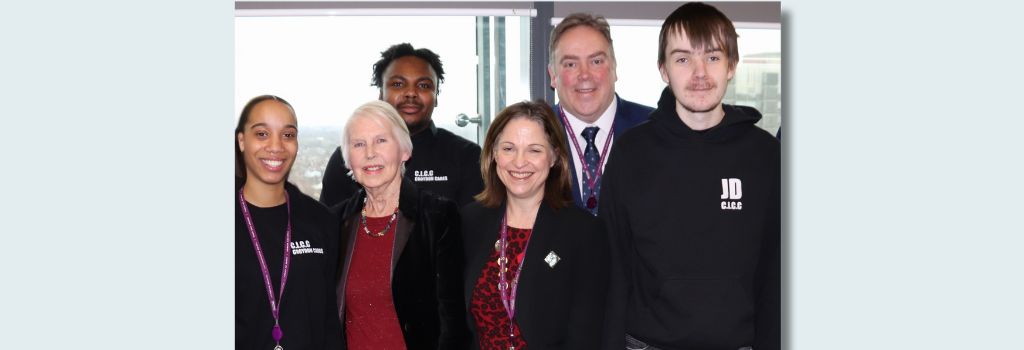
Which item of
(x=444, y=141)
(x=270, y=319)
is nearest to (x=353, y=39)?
(x=444, y=141)

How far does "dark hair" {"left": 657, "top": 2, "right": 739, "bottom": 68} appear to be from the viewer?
367cm

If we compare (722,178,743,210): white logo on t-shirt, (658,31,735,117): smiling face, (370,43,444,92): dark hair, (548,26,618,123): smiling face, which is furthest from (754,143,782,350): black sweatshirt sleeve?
(370,43,444,92): dark hair

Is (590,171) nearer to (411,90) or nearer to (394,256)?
(411,90)

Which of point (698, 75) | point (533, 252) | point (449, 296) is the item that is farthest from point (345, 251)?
point (698, 75)

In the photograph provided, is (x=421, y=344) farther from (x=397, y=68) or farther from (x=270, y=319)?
(x=397, y=68)

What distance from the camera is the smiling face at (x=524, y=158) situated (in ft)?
11.2

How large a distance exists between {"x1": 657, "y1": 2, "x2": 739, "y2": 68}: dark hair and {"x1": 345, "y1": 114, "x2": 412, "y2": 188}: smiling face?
49.0 inches

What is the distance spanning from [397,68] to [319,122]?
18.1 inches

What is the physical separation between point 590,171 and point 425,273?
961mm

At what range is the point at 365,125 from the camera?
3.49 metres

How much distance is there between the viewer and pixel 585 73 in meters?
3.98

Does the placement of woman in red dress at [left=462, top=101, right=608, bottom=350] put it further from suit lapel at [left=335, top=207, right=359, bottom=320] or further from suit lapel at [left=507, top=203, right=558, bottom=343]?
suit lapel at [left=335, top=207, right=359, bottom=320]

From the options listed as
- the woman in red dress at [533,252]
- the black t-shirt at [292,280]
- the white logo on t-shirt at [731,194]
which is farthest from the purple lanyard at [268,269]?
the white logo on t-shirt at [731,194]

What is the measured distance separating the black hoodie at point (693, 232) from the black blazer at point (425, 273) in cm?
65
